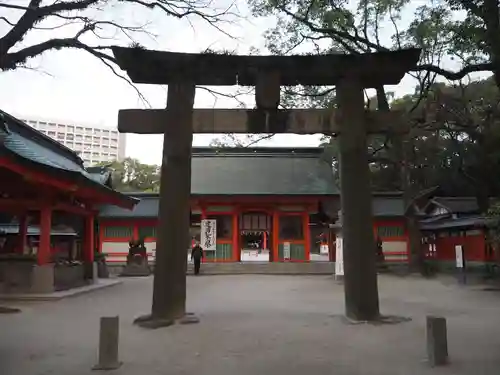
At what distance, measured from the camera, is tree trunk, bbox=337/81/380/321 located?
961 centimetres

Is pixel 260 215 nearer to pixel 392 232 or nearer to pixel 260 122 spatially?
pixel 392 232

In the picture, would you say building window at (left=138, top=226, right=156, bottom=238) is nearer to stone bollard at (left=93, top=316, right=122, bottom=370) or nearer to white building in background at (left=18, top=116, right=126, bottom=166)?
stone bollard at (left=93, top=316, right=122, bottom=370)

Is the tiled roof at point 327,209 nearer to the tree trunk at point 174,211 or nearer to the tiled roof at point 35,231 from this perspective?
the tiled roof at point 35,231

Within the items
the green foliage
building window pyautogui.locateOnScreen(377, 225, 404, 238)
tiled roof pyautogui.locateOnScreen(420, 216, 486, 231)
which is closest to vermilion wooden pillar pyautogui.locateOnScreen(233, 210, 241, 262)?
building window pyautogui.locateOnScreen(377, 225, 404, 238)

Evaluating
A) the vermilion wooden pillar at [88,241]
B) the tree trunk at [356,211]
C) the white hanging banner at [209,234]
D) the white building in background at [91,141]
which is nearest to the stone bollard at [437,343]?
the tree trunk at [356,211]

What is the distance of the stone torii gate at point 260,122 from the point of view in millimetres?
9625

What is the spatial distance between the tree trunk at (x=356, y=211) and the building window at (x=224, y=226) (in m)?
20.1

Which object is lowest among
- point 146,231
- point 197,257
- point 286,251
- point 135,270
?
point 135,270

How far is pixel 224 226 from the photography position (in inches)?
1190

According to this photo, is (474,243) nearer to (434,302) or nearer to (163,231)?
(434,302)

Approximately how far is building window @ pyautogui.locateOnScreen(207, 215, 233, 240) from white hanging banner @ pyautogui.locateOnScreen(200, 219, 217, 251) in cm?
104

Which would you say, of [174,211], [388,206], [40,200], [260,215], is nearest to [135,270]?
[260,215]

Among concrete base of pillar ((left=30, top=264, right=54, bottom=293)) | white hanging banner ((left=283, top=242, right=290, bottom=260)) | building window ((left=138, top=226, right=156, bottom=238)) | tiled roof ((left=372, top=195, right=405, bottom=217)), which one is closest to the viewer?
concrete base of pillar ((left=30, top=264, right=54, bottom=293))

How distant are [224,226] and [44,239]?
1595 cm
